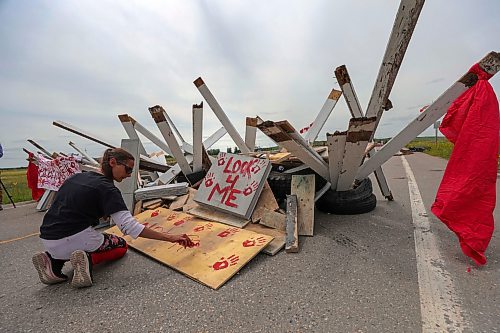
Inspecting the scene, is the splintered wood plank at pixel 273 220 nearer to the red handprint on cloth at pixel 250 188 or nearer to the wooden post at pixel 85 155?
the red handprint on cloth at pixel 250 188

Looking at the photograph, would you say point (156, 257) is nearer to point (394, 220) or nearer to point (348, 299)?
point (348, 299)

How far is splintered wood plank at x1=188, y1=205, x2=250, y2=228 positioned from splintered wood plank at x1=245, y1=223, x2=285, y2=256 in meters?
0.13

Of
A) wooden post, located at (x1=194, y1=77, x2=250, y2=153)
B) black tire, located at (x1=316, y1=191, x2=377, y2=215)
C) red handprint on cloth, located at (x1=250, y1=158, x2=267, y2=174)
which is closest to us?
red handprint on cloth, located at (x1=250, y1=158, x2=267, y2=174)

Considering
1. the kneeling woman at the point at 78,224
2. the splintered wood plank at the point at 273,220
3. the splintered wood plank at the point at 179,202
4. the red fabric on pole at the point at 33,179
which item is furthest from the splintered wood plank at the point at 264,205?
the red fabric on pole at the point at 33,179

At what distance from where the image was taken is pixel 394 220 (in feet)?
11.5

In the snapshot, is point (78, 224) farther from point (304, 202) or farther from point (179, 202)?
point (304, 202)

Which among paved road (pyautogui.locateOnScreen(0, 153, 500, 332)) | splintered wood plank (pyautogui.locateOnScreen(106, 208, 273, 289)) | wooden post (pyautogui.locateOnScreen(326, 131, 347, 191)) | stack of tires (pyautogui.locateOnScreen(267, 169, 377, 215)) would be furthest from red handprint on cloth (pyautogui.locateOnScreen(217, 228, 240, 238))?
wooden post (pyautogui.locateOnScreen(326, 131, 347, 191))

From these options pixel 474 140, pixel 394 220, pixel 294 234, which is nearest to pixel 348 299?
pixel 294 234

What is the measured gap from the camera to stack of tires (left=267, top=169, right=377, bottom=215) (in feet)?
12.3

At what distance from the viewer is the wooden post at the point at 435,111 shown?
2250 mm

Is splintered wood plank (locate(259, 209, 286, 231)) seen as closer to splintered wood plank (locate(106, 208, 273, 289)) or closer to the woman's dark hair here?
splintered wood plank (locate(106, 208, 273, 289))

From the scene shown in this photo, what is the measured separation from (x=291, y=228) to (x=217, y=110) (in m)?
3.19

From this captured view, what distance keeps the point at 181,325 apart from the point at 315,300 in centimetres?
98

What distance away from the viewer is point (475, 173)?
223 centimetres
